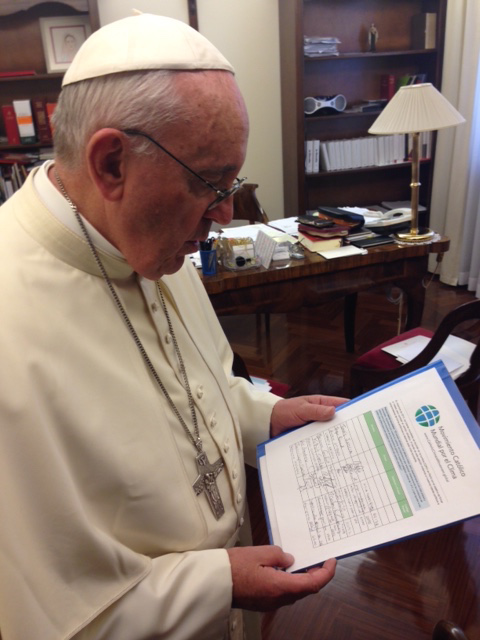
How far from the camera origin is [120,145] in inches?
26.5

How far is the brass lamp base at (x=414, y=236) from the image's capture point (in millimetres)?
2275

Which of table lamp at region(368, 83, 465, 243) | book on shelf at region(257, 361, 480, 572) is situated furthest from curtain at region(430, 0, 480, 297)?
book on shelf at region(257, 361, 480, 572)

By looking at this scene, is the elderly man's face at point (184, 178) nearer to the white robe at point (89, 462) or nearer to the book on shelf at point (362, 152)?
the white robe at point (89, 462)

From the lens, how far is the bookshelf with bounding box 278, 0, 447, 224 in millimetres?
3576

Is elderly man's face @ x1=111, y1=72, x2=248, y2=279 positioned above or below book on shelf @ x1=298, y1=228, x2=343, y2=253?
above

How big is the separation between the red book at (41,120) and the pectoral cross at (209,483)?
3007mm

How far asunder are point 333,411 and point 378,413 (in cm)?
10

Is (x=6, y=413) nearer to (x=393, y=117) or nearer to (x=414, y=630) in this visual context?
(x=414, y=630)

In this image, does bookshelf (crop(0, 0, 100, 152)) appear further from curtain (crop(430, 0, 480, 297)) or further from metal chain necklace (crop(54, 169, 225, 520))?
metal chain necklace (crop(54, 169, 225, 520))

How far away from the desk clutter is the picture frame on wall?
5.72ft

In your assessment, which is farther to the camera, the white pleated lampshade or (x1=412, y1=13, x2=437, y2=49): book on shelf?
(x1=412, y1=13, x2=437, y2=49): book on shelf

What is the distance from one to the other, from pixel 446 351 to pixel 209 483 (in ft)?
4.52

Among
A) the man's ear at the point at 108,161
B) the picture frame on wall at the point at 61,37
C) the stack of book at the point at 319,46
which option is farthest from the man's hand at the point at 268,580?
the stack of book at the point at 319,46

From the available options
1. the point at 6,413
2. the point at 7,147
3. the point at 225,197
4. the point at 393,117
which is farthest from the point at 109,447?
the point at 7,147
